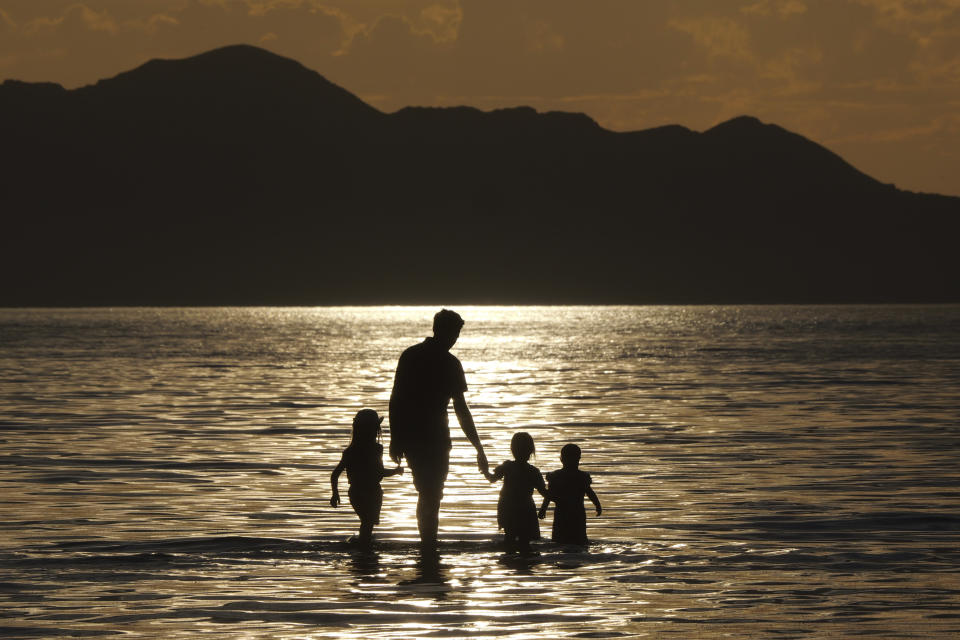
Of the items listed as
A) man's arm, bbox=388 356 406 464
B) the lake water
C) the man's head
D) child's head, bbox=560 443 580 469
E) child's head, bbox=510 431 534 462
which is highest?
the man's head

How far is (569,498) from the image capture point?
15742 mm

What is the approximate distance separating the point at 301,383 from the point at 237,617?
46031 mm

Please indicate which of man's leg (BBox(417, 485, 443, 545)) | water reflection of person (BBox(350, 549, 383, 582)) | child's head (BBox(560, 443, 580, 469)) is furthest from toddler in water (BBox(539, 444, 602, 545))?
water reflection of person (BBox(350, 549, 383, 582))

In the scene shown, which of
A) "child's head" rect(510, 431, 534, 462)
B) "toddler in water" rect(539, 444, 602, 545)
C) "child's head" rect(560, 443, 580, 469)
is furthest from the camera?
"toddler in water" rect(539, 444, 602, 545)

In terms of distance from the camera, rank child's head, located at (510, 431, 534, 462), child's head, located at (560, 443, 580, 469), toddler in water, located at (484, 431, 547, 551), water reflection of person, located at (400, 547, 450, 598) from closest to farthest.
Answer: water reflection of person, located at (400, 547, 450, 598) → child's head, located at (510, 431, 534, 462) → toddler in water, located at (484, 431, 547, 551) → child's head, located at (560, 443, 580, 469)

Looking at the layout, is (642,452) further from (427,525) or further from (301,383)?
(301,383)

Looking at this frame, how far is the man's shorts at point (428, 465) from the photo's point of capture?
14.3m

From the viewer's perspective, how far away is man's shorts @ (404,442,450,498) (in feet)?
46.8

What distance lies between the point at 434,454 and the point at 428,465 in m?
0.11

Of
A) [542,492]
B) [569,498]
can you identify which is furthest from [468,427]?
[569,498]

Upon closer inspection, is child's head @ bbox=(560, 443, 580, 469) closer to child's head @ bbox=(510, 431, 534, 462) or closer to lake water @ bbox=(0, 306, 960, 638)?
child's head @ bbox=(510, 431, 534, 462)

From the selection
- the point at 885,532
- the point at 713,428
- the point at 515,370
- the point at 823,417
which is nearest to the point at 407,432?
the point at 885,532

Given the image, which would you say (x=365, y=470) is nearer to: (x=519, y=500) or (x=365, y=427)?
(x=365, y=427)

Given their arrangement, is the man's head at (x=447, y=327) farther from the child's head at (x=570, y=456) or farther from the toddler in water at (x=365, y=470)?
the child's head at (x=570, y=456)
